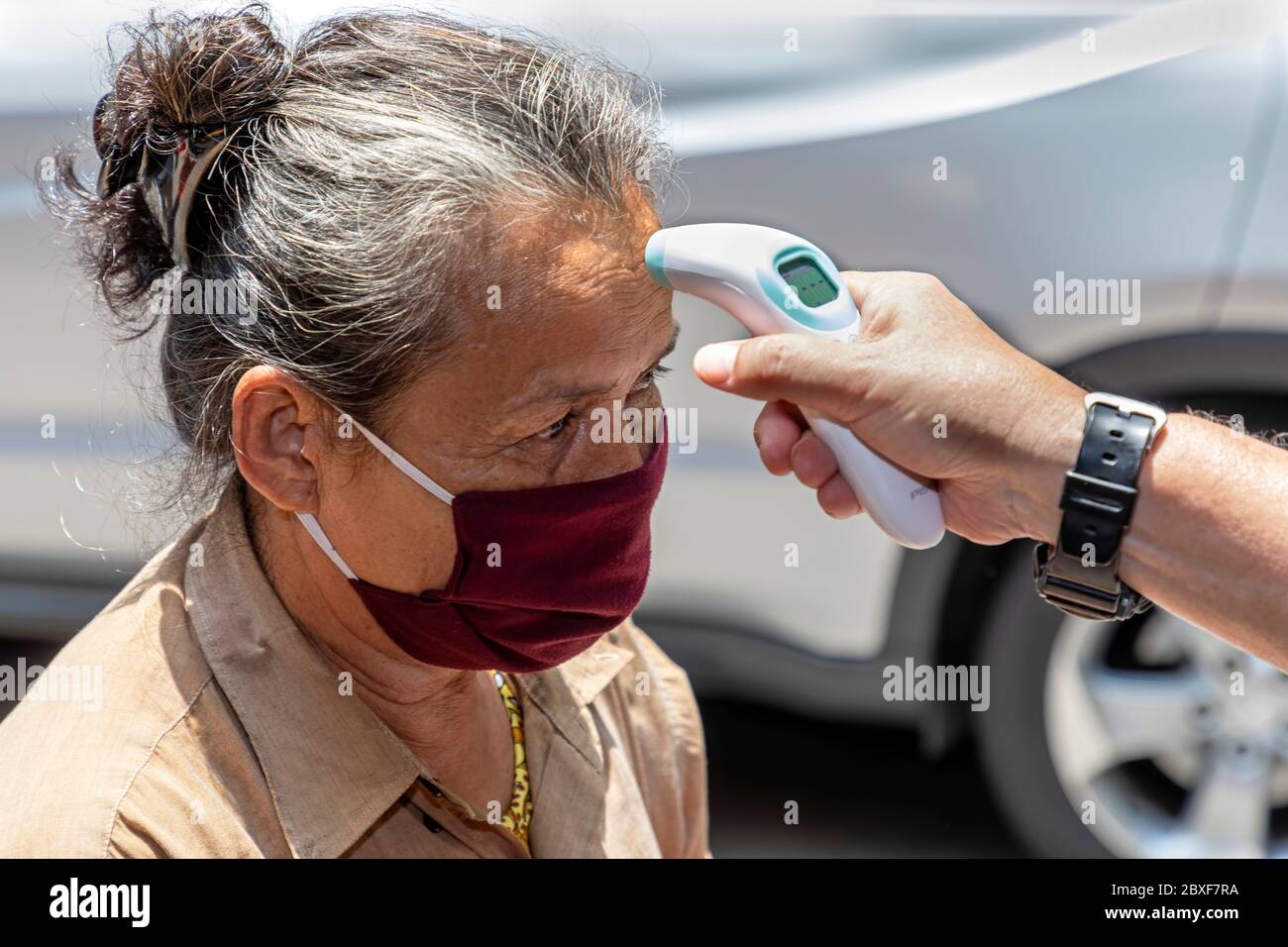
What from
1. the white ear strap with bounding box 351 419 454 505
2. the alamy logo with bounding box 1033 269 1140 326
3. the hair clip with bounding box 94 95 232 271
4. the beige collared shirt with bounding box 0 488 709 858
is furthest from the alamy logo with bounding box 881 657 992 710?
the hair clip with bounding box 94 95 232 271

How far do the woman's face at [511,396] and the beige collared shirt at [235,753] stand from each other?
0.16 metres

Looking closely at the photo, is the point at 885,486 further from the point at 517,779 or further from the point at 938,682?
the point at 938,682

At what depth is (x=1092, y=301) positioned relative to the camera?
3119 mm

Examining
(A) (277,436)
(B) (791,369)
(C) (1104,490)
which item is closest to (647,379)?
(B) (791,369)

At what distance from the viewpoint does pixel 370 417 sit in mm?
1784

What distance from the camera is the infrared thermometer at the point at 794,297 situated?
1748 mm

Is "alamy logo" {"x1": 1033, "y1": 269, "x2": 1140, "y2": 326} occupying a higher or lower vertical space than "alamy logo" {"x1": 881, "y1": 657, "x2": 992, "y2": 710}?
higher

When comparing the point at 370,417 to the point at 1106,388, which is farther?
the point at 1106,388

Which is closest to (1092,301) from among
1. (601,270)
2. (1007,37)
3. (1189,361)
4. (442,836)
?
(1189,361)

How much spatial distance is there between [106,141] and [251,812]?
91 centimetres

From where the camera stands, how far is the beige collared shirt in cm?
155

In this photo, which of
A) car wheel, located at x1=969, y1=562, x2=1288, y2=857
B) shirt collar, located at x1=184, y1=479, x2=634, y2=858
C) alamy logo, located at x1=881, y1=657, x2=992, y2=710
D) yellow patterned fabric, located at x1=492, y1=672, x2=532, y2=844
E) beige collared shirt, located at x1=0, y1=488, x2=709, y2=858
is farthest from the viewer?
alamy logo, located at x1=881, y1=657, x2=992, y2=710

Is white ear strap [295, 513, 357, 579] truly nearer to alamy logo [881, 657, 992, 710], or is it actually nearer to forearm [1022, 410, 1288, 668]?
forearm [1022, 410, 1288, 668]

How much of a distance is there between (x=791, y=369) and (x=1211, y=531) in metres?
0.54
